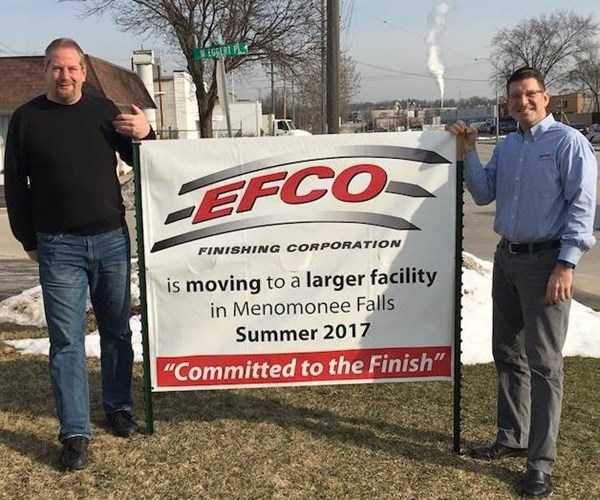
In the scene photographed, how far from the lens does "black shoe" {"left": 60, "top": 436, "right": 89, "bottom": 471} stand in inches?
137

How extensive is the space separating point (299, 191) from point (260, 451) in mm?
1437

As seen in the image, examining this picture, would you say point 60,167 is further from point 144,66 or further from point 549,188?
point 144,66

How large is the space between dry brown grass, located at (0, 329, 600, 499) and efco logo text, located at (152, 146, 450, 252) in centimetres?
118

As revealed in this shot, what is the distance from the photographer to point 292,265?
3.59m

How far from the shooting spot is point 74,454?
3520mm

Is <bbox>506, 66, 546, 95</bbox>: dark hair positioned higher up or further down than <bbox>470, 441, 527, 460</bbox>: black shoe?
Answer: higher up

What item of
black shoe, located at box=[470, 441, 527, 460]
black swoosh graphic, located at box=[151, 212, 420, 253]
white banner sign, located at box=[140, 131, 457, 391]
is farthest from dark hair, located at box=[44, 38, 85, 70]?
black shoe, located at box=[470, 441, 527, 460]

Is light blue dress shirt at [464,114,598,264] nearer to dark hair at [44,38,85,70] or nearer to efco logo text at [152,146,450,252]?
efco logo text at [152,146,450,252]

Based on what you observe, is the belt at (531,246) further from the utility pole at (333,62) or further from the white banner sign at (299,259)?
the utility pole at (333,62)

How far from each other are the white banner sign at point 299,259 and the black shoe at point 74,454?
1.54ft

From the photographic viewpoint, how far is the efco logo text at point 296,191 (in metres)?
3.50

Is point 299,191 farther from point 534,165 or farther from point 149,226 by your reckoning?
point 534,165

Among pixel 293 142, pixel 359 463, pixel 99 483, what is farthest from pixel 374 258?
pixel 99 483

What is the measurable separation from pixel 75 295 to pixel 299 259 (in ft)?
3.87
